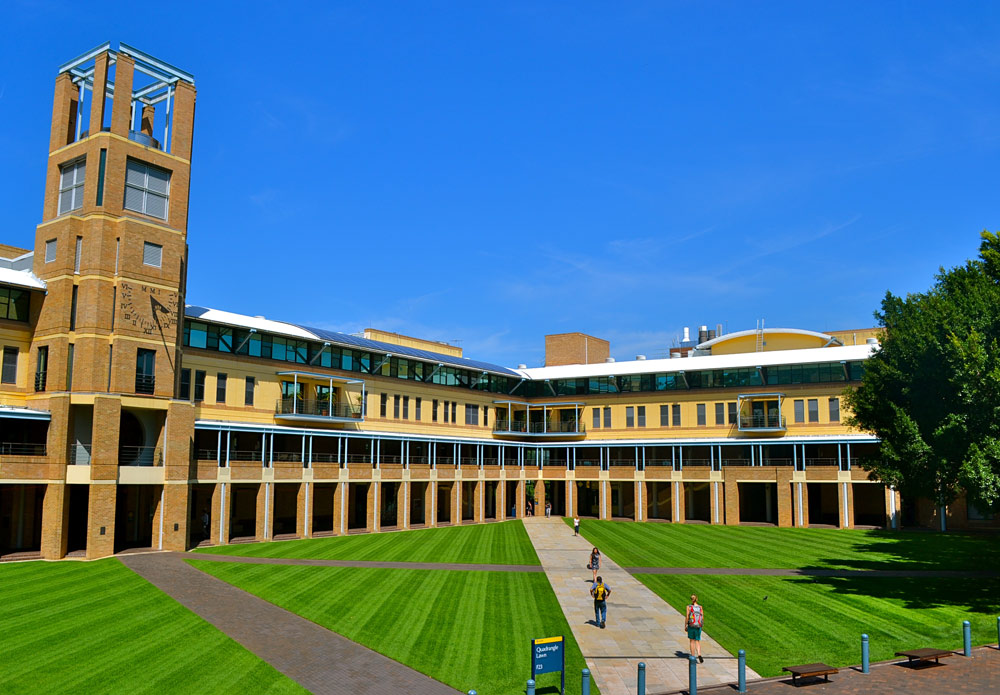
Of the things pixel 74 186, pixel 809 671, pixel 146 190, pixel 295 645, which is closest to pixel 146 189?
pixel 146 190

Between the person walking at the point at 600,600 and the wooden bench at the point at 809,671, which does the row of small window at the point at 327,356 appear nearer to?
the person walking at the point at 600,600

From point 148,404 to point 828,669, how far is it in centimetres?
3235

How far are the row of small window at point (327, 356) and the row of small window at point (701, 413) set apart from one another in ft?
32.0

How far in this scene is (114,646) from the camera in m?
21.2

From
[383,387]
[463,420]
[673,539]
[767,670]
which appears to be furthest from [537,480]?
[767,670]

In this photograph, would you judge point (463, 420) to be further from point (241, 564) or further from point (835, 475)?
point (241, 564)

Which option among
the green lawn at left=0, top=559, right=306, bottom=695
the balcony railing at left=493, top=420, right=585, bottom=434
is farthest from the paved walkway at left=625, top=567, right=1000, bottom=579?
the balcony railing at left=493, top=420, right=585, bottom=434

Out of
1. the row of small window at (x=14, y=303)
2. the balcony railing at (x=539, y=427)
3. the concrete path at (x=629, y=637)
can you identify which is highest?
the row of small window at (x=14, y=303)

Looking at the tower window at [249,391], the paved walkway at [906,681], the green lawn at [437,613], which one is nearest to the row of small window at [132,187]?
the tower window at [249,391]

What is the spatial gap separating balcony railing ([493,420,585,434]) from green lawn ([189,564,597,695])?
123 ft

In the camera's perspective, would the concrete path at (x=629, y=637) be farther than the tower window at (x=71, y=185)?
No

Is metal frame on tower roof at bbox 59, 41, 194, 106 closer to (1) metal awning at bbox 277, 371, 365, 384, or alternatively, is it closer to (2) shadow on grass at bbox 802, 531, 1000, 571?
(1) metal awning at bbox 277, 371, 365, 384

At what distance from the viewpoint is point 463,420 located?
68.4 metres

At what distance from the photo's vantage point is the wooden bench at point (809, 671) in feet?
60.2
